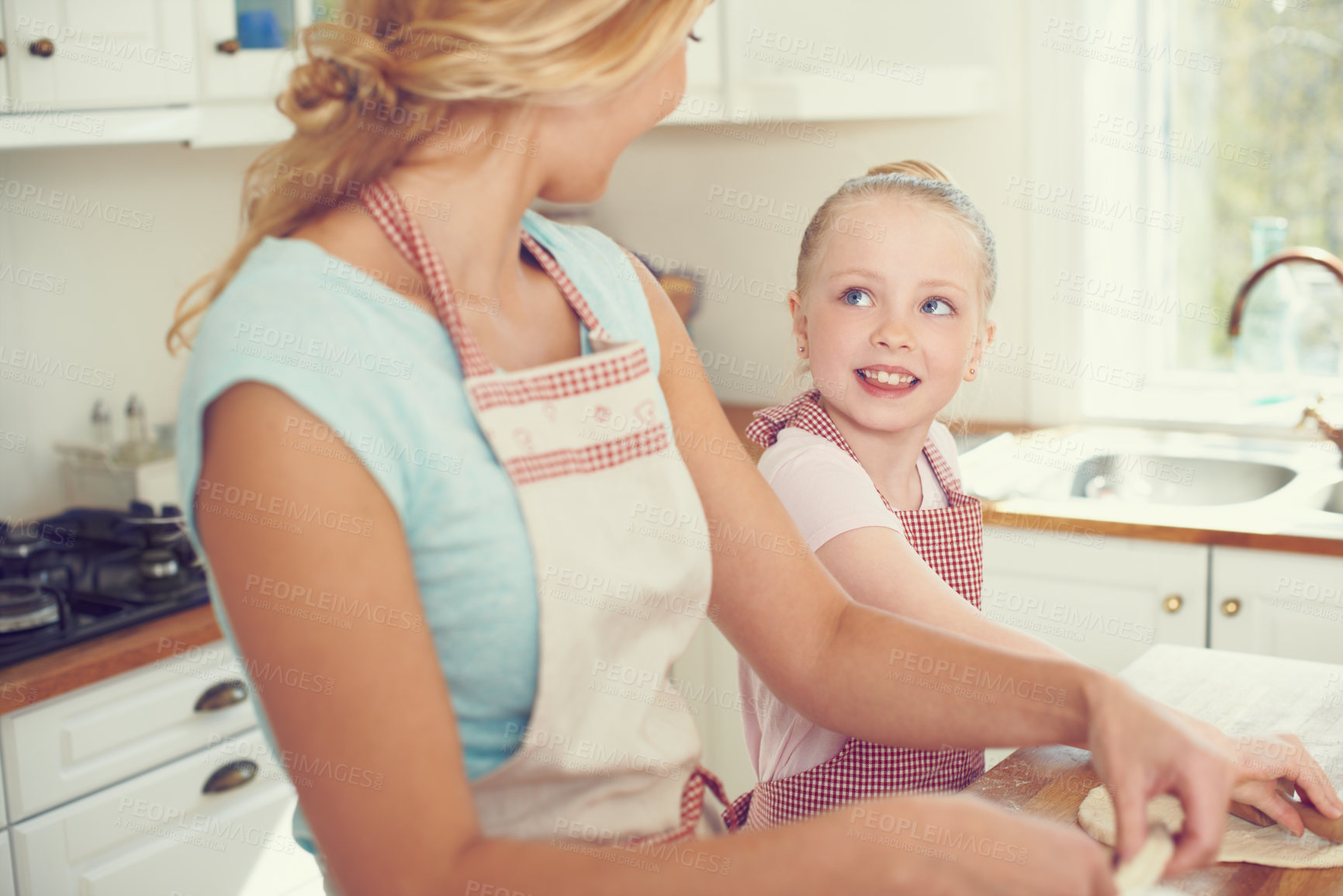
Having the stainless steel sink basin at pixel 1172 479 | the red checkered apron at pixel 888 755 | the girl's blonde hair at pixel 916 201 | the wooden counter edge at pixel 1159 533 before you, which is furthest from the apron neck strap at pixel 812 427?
the stainless steel sink basin at pixel 1172 479

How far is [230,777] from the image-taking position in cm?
181

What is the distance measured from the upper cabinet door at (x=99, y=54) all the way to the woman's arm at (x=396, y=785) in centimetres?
132

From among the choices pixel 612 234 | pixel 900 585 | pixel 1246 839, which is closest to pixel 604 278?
pixel 900 585

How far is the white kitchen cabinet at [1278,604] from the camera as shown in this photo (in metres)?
1.79

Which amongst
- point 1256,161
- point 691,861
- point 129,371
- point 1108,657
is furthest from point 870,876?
point 1256,161

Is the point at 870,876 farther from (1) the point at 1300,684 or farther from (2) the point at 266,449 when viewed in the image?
(1) the point at 1300,684

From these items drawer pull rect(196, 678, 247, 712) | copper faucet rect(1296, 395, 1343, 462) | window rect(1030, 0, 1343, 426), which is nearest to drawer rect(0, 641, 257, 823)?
drawer pull rect(196, 678, 247, 712)

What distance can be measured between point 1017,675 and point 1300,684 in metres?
0.45

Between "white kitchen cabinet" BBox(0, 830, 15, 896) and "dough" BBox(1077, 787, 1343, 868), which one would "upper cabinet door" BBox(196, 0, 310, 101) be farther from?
"dough" BBox(1077, 787, 1343, 868)

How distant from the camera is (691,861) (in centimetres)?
60

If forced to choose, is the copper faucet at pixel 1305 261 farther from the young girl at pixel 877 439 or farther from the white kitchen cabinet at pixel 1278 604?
the young girl at pixel 877 439

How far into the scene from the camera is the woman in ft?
2.03

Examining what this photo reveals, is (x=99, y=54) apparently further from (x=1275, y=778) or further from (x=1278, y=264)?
(x=1278, y=264)

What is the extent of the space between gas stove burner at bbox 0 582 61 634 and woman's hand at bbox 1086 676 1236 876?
1372mm
